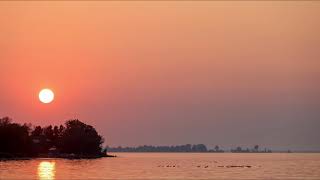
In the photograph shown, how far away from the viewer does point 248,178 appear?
102 meters

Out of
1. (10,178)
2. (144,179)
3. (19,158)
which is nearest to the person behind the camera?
(10,178)

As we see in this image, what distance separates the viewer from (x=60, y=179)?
315 feet

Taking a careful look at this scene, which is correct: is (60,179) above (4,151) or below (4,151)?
below

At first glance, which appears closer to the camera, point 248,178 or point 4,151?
point 248,178

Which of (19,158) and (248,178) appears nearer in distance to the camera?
(248,178)

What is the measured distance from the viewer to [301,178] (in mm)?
104250

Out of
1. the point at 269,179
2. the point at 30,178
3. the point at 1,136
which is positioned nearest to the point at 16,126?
the point at 1,136

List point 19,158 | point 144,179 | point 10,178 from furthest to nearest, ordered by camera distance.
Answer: point 19,158 < point 144,179 < point 10,178

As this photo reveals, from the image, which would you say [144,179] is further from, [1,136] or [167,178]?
[1,136]

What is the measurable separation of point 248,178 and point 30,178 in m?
36.7

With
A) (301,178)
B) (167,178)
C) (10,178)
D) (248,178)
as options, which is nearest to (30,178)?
(10,178)

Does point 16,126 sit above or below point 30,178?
above

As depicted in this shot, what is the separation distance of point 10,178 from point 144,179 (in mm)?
21686

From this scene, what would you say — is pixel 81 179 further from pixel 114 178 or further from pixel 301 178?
pixel 301 178
